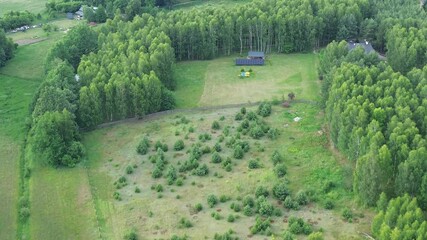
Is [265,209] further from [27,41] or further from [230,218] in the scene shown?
[27,41]

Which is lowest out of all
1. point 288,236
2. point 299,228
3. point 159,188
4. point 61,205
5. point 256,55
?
point 299,228

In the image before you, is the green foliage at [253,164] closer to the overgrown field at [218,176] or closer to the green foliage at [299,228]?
the overgrown field at [218,176]

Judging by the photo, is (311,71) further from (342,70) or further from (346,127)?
(346,127)

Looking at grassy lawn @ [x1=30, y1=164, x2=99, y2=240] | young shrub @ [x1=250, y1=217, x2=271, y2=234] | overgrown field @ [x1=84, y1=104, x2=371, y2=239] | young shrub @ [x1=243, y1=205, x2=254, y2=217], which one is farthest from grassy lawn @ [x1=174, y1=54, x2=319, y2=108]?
young shrub @ [x1=250, y1=217, x2=271, y2=234]

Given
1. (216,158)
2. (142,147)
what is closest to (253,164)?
(216,158)

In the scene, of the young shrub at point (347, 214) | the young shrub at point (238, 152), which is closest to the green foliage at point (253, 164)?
the young shrub at point (238, 152)

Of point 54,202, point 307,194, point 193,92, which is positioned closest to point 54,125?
point 54,202
